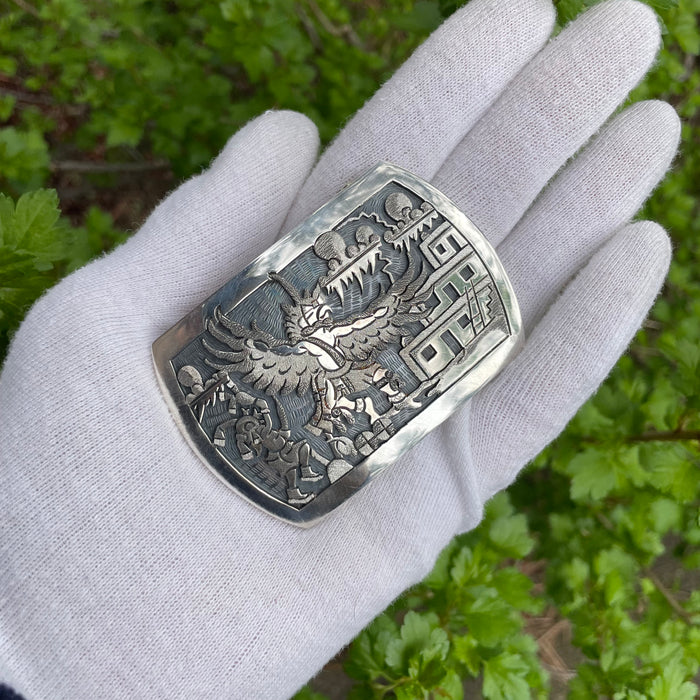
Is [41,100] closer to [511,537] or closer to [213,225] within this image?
[213,225]

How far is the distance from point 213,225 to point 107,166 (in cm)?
117

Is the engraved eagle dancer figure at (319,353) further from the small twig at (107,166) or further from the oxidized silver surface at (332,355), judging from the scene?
the small twig at (107,166)

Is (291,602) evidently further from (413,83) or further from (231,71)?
(231,71)

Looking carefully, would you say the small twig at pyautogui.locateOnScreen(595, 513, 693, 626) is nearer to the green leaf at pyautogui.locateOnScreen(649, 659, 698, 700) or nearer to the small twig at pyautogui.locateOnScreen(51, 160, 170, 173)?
the green leaf at pyautogui.locateOnScreen(649, 659, 698, 700)

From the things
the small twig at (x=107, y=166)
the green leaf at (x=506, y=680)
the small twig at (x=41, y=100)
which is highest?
the small twig at (x=41, y=100)

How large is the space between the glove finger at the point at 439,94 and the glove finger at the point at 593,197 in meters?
0.29

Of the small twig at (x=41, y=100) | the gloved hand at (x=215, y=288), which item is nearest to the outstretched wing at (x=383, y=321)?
the gloved hand at (x=215, y=288)

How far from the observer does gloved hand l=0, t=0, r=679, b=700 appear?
1.36m

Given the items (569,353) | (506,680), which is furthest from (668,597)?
(569,353)

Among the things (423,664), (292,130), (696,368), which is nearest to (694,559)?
(696,368)

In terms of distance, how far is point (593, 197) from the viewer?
1.61 metres

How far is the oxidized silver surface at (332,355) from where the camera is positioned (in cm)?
145

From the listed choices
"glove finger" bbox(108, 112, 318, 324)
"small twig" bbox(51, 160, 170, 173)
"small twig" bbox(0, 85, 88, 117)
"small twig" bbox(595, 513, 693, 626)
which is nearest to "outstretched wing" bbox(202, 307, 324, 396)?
"glove finger" bbox(108, 112, 318, 324)

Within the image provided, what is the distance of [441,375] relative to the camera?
4.77ft
